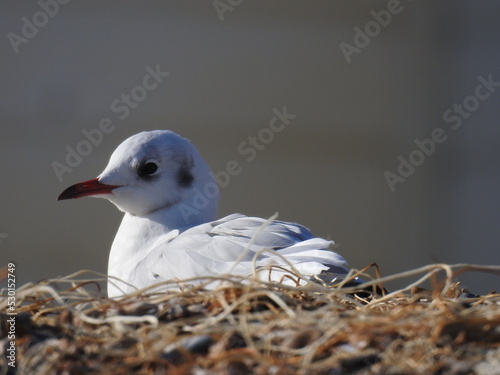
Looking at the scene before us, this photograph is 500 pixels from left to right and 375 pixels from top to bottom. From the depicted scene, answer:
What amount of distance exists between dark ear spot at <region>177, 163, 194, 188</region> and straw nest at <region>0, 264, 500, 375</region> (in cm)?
119

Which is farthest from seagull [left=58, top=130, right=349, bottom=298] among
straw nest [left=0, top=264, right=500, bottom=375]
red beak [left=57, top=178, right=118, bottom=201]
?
straw nest [left=0, top=264, right=500, bottom=375]

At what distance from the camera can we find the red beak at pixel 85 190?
2.82 m

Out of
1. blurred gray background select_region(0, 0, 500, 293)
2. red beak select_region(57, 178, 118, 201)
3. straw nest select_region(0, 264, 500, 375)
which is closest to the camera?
straw nest select_region(0, 264, 500, 375)

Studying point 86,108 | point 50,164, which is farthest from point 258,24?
point 50,164

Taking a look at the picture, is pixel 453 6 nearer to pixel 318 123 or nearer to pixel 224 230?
pixel 318 123

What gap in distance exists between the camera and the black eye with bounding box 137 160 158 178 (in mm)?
2908

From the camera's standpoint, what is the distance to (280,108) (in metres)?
4.83

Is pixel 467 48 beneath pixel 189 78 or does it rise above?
→ beneath

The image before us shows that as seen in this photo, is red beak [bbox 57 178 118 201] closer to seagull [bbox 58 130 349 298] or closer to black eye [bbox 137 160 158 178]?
seagull [bbox 58 130 349 298]

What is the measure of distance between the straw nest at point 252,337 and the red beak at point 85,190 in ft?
3.39

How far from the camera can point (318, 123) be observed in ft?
16.0

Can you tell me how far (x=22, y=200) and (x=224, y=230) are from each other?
256 centimetres

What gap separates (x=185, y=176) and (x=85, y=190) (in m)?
0.36

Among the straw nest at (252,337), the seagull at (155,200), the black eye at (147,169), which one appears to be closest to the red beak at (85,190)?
the seagull at (155,200)
